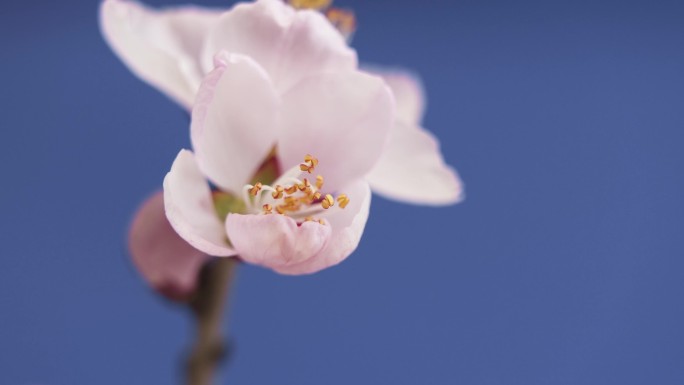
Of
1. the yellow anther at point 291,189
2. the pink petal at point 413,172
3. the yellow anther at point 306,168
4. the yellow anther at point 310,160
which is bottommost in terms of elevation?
the yellow anther at point 291,189

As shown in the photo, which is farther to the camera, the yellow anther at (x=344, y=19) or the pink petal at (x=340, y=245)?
the yellow anther at (x=344, y=19)

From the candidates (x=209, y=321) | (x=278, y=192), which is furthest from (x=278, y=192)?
(x=209, y=321)

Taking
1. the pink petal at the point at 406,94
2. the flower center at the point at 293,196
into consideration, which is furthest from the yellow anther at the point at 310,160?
the pink petal at the point at 406,94

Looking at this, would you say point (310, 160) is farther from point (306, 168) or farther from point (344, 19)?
point (344, 19)

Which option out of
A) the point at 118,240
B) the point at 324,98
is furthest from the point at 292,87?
the point at 118,240

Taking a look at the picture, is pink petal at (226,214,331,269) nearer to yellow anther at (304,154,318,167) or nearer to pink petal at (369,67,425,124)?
yellow anther at (304,154,318,167)

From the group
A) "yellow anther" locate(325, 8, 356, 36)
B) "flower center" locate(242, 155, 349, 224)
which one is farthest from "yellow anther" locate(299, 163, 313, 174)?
"yellow anther" locate(325, 8, 356, 36)

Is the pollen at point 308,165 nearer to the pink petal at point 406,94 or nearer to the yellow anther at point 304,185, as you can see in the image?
the yellow anther at point 304,185

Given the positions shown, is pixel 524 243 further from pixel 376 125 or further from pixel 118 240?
pixel 376 125
